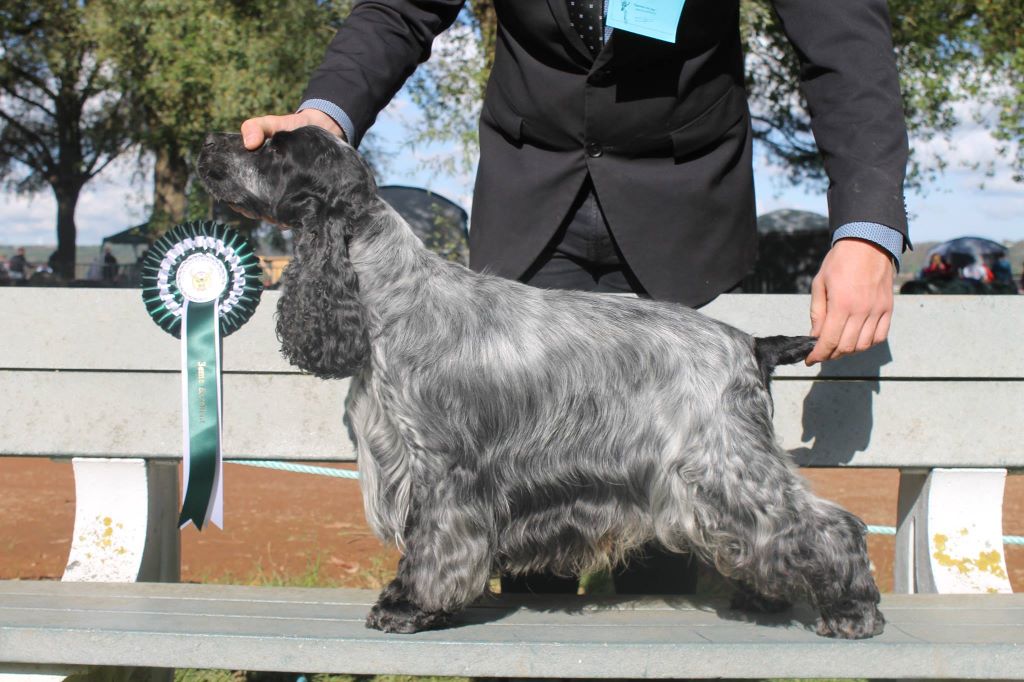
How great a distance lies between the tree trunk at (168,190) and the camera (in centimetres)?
2017

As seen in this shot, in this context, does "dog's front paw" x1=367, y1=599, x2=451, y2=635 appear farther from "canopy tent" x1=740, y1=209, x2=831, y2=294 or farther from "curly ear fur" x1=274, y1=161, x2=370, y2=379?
"canopy tent" x1=740, y1=209, x2=831, y2=294

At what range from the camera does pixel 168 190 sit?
2111 cm

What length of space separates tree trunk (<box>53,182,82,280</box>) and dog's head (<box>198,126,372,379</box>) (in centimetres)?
3063

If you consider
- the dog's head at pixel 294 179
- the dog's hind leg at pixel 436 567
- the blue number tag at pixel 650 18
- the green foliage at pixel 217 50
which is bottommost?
the dog's hind leg at pixel 436 567

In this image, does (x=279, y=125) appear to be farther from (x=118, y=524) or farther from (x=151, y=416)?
(x=118, y=524)

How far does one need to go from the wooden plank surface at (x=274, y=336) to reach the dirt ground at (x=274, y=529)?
1.94 meters

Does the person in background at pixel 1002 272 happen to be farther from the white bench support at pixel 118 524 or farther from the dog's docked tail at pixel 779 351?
the white bench support at pixel 118 524

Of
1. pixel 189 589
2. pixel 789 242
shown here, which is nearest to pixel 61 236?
pixel 789 242

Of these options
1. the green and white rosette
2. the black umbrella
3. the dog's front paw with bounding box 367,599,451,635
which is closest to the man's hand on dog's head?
the green and white rosette

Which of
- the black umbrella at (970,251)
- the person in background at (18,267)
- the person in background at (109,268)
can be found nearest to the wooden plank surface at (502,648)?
the black umbrella at (970,251)

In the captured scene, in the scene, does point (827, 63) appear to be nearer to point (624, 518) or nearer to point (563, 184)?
point (563, 184)

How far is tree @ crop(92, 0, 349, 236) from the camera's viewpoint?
12.0 m

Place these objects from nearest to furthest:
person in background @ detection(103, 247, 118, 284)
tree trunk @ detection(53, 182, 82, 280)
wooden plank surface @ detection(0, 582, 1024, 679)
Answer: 1. wooden plank surface @ detection(0, 582, 1024, 679)
2. person in background @ detection(103, 247, 118, 284)
3. tree trunk @ detection(53, 182, 82, 280)

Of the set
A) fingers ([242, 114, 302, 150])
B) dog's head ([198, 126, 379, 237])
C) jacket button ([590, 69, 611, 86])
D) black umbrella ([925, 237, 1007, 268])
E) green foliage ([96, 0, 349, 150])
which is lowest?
dog's head ([198, 126, 379, 237])
